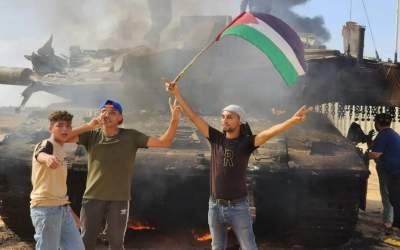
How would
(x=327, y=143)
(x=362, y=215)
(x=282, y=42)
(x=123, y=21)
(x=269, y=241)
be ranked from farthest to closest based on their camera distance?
(x=123, y=21) < (x=362, y=215) < (x=269, y=241) < (x=327, y=143) < (x=282, y=42)

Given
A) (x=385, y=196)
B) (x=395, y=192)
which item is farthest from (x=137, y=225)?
(x=385, y=196)

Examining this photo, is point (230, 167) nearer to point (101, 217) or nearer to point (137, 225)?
point (101, 217)

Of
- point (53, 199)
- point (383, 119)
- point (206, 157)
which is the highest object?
point (383, 119)

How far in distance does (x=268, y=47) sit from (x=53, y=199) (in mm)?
2237

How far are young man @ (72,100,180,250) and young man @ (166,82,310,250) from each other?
0.45m

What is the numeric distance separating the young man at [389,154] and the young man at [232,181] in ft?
12.2

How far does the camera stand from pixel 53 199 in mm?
3803

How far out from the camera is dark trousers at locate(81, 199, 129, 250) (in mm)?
4141

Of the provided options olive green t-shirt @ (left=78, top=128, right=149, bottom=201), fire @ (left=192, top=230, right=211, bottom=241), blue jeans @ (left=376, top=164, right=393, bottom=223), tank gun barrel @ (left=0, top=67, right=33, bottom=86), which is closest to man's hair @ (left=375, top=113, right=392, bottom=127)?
blue jeans @ (left=376, top=164, right=393, bottom=223)

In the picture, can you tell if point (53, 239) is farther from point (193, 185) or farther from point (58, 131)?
point (193, 185)

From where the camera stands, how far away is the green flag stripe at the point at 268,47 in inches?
185

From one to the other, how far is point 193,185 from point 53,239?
2.31 meters

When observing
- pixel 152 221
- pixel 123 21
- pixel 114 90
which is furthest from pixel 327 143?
pixel 123 21

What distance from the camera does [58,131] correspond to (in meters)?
3.91
